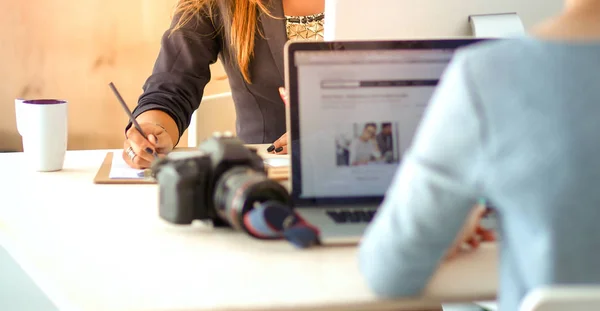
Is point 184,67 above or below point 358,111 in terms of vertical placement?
above

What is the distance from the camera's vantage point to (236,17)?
1.83 m

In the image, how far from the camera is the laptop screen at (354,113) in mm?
1114

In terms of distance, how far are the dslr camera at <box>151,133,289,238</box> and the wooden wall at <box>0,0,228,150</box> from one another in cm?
187

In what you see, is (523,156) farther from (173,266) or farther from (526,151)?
(173,266)

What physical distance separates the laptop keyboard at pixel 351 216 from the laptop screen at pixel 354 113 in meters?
0.04

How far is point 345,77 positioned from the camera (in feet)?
3.66

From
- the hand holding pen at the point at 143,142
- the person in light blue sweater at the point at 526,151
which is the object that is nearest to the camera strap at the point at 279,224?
the person in light blue sweater at the point at 526,151

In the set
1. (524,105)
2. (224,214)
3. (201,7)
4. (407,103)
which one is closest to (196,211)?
(224,214)

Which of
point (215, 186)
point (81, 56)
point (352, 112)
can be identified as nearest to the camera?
point (215, 186)

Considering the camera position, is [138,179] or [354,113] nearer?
[354,113]

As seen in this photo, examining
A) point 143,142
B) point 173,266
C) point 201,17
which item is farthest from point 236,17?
point 173,266

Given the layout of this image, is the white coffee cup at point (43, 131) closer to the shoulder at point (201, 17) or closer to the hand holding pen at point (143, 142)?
the hand holding pen at point (143, 142)

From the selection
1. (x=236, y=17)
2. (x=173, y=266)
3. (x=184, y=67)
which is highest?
(x=236, y=17)

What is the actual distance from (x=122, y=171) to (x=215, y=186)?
444 millimetres
